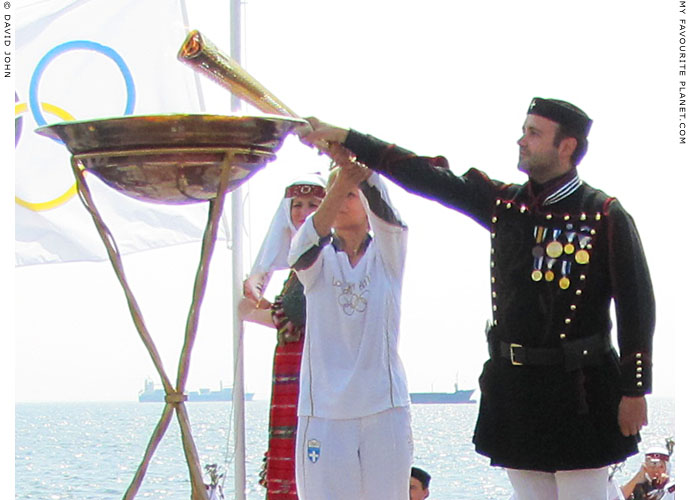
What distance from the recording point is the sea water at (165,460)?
21250 millimetres

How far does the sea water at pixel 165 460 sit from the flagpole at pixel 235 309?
17.7 ft

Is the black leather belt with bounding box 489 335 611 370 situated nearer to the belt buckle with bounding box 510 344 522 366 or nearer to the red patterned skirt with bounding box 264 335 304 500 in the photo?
the belt buckle with bounding box 510 344 522 366

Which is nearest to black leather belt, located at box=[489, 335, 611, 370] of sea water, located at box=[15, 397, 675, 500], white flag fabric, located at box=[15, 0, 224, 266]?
white flag fabric, located at box=[15, 0, 224, 266]

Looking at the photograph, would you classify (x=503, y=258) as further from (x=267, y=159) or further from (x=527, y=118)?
(x=267, y=159)

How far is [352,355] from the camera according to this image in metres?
Answer: 4.61

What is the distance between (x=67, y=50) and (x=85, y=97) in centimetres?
22

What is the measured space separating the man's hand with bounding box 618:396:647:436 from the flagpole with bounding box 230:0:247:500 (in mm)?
1845

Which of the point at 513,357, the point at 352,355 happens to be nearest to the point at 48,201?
the point at 352,355

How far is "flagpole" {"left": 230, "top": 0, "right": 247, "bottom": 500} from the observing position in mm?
5625

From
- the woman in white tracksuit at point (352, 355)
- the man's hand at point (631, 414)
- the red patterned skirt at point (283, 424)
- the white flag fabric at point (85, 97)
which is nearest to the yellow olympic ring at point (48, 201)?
the white flag fabric at point (85, 97)

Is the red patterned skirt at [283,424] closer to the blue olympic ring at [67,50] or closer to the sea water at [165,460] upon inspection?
the blue olympic ring at [67,50]

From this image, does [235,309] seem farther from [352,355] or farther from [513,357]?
[513,357]

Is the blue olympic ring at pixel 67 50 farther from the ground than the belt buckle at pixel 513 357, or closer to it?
farther from the ground

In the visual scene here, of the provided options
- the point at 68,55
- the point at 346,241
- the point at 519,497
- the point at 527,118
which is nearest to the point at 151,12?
the point at 68,55
